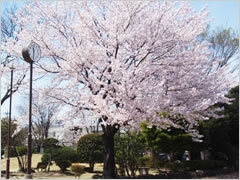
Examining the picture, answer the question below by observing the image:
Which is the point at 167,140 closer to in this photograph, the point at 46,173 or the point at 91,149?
the point at 91,149

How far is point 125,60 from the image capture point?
7.44 meters

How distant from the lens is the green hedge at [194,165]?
10.7 meters

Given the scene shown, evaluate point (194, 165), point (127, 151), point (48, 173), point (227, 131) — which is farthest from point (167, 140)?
point (48, 173)

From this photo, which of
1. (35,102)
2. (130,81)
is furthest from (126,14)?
(35,102)

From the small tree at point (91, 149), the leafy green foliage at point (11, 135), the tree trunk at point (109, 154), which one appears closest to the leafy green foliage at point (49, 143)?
the leafy green foliage at point (11, 135)

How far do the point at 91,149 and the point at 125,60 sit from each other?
674 cm

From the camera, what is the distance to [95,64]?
7.30m

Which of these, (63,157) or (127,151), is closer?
(127,151)

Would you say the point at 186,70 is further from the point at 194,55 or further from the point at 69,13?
the point at 69,13

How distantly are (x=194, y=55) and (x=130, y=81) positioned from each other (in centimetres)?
220

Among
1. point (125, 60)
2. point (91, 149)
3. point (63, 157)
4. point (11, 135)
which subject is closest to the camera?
point (125, 60)

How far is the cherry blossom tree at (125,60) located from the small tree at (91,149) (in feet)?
15.7

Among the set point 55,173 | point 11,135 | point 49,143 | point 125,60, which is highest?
point 125,60

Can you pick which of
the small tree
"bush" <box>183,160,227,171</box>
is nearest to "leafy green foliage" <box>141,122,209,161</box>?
"bush" <box>183,160,227,171</box>
